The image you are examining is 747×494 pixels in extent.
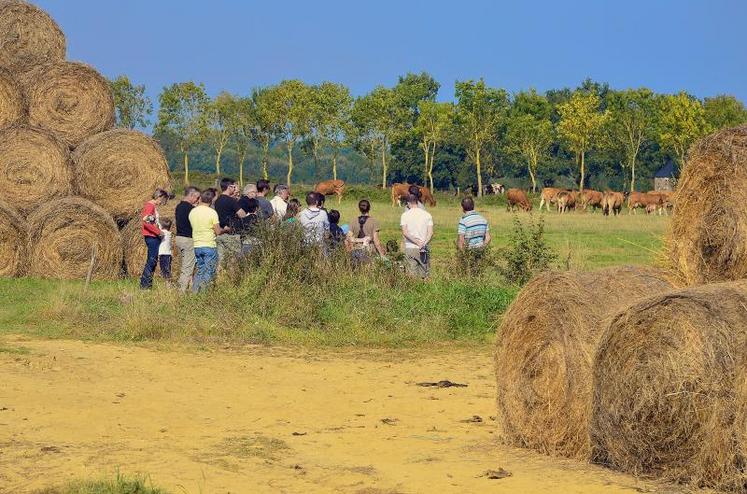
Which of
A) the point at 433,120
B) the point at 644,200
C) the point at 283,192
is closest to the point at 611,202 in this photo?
the point at 644,200

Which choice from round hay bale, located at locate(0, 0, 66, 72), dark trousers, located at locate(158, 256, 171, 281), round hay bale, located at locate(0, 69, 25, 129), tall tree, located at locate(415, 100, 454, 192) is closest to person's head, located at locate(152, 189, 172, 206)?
dark trousers, located at locate(158, 256, 171, 281)

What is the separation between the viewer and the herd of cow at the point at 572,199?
57938 millimetres

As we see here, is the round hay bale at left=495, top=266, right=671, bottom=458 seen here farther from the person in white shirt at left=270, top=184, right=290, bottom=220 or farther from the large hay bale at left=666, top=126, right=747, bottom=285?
the person in white shirt at left=270, top=184, right=290, bottom=220

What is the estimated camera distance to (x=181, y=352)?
1388 cm

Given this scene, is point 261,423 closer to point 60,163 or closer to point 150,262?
point 150,262

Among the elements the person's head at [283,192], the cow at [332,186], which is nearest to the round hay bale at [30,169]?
the person's head at [283,192]

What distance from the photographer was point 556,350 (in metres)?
8.83

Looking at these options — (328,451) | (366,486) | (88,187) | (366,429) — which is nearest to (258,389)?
(366,429)

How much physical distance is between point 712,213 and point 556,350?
1.55 m

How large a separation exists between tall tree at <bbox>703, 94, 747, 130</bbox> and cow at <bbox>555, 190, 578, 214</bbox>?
27.7m

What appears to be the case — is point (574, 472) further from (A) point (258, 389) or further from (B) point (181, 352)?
(B) point (181, 352)

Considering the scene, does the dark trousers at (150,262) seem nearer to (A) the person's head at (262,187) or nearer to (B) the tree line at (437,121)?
(A) the person's head at (262,187)

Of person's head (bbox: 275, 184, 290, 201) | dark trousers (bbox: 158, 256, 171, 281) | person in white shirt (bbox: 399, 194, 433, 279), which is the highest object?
person's head (bbox: 275, 184, 290, 201)

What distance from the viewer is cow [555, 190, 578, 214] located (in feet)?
197
